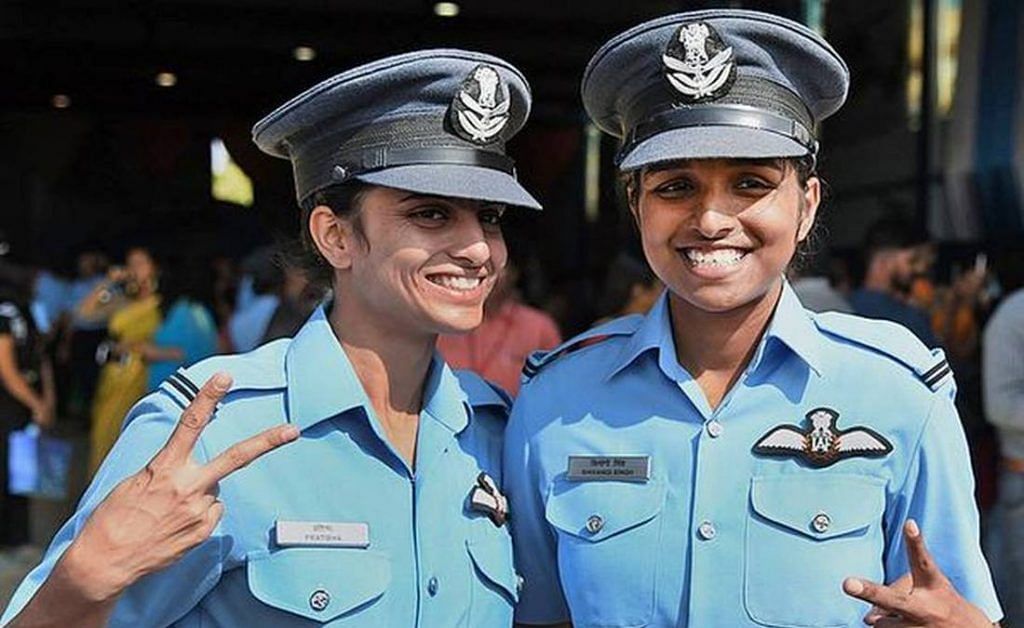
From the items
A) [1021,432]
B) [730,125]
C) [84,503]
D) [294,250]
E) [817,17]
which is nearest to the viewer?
[84,503]

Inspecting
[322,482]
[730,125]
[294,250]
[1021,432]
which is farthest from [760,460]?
[1021,432]

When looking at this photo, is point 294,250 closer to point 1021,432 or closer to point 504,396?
point 504,396

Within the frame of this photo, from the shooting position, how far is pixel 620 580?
5.42 ft

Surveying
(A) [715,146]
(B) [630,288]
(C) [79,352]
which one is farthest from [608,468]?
(C) [79,352]

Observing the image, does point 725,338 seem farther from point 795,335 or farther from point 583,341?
point 583,341

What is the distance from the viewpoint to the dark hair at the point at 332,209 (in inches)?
66.2

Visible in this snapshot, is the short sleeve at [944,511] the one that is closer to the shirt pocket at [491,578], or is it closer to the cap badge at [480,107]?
the shirt pocket at [491,578]

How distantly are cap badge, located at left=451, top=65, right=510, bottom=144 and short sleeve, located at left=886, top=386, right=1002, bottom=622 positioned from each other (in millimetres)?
702

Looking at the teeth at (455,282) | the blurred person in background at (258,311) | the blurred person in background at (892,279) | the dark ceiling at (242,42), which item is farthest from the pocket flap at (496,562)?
the dark ceiling at (242,42)

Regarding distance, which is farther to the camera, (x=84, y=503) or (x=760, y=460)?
(x=760, y=460)

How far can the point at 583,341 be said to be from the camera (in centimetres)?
190

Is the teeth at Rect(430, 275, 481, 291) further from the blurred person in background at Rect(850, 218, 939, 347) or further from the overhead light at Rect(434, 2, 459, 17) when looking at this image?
the overhead light at Rect(434, 2, 459, 17)

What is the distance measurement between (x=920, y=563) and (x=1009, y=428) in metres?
2.81

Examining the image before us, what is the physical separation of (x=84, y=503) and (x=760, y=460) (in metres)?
0.86
